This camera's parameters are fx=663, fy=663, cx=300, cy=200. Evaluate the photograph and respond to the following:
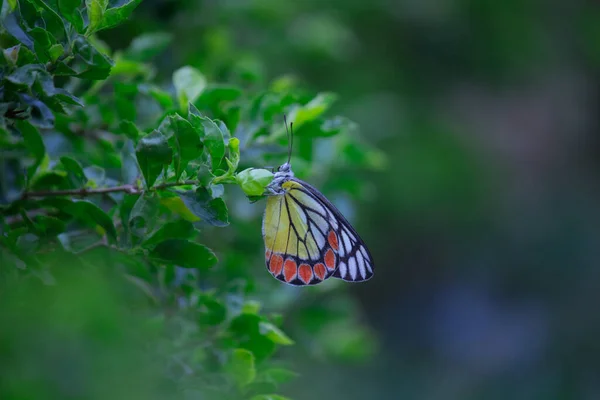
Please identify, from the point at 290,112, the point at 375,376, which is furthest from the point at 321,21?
the point at 375,376

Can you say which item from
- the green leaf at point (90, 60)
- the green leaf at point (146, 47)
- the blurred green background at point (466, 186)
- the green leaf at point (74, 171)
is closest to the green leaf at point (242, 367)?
the green leaf at point (74, 171)

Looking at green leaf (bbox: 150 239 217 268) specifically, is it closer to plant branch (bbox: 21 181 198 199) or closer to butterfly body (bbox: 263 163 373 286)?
plant branch (bbox: 21 181 198 199)

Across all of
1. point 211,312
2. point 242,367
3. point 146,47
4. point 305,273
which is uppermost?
point 146,47

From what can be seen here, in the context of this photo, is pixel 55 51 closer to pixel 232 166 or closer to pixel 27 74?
pixel 27 74

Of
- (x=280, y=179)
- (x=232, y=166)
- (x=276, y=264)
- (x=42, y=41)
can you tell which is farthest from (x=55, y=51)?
(x=276, y=264)

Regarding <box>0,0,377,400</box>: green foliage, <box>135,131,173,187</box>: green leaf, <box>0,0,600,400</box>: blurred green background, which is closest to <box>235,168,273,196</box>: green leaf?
<box>0,0,377,400</box>: green foliage

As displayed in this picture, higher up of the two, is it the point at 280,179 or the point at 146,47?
the point at 146,47

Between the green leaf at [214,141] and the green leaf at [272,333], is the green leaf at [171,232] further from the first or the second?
the green leaf at [272,333]
